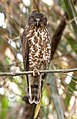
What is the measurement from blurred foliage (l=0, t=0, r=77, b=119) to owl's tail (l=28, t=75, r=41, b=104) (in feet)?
0.42

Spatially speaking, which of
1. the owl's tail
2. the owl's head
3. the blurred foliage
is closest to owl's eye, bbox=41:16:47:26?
the owl's head

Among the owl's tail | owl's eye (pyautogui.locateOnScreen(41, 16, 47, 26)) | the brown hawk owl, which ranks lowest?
the owl's tail

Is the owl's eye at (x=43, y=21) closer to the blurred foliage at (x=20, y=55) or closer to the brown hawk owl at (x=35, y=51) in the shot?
the brown hawk owl at (x=35, y=51)

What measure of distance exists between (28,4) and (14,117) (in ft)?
3.87

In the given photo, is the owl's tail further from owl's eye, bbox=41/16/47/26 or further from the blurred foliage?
owl's eye, bbox=41/16/47/26

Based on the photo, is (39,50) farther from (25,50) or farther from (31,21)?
(31,21)

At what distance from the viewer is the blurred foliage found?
3.91m

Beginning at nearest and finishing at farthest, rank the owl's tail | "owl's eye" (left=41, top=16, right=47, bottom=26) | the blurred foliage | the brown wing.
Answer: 1. the owl's tail
2. the brown wing
3. "owl's eye" (left=41, top=16, right=47, bottom=26)
4. the blurred foliage

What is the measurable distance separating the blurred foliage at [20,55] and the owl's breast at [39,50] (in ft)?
0.56

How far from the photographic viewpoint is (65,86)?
378 cm

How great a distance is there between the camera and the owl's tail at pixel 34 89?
351 centimetres

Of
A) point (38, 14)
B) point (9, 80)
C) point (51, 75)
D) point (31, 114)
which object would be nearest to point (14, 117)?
point (31, 114)

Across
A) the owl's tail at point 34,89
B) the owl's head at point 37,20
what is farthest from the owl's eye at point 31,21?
the owl's tail at point 34,89

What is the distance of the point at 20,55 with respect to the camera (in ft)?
13.9
